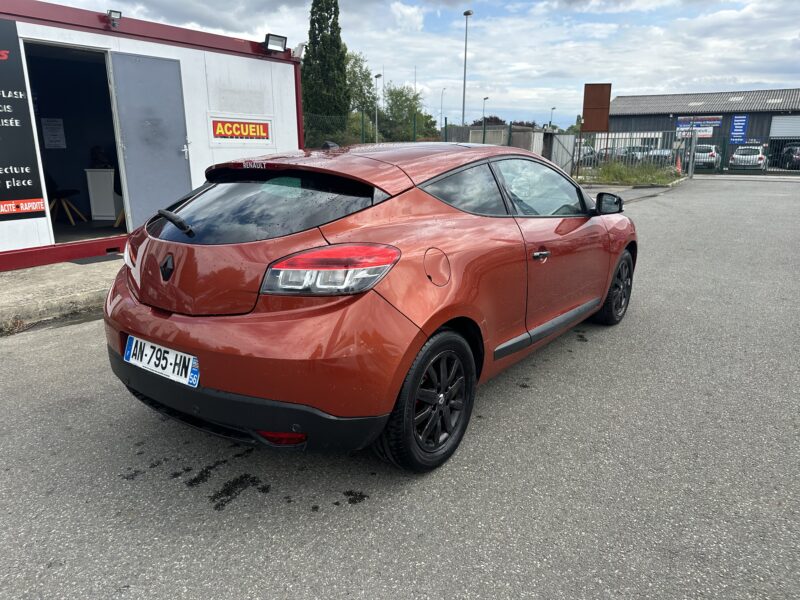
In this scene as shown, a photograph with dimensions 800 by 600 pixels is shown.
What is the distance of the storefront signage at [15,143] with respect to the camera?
652 cm

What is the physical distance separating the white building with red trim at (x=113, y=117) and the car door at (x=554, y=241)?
6.20 m

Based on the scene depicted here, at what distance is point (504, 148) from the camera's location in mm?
3588

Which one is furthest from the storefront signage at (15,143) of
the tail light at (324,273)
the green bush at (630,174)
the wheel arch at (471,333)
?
the green bush at (630,174)

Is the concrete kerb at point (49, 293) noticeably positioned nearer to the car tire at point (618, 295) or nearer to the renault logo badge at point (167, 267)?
the renault logo badge at point (167, 267)

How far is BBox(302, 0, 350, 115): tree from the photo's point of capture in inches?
1634

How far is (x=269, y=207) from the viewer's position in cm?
253

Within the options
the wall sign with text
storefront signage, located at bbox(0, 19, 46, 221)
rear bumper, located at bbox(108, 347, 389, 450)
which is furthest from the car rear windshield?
the wall sign with text

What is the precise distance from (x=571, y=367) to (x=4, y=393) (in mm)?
3822

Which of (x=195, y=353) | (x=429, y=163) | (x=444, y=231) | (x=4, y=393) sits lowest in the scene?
(x=4, y=393)

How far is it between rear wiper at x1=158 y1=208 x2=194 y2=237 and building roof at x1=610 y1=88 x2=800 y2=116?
63.3m

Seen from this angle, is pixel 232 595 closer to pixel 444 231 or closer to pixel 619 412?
pixel 444 231

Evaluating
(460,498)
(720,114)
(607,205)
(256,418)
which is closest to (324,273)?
(256,418)

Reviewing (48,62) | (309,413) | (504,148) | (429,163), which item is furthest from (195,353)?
(48,62)

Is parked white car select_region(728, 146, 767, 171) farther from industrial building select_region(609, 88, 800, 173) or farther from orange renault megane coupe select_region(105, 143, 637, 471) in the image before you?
orange renault megane coupe select_region(105, 143, 637, 471)
